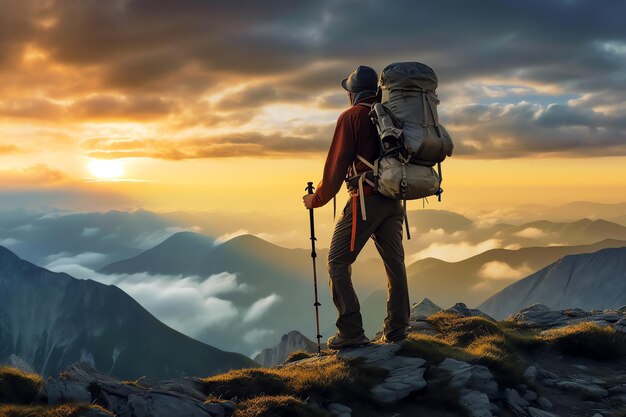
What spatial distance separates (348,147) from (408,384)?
15.2ft

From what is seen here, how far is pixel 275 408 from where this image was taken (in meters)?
8.58

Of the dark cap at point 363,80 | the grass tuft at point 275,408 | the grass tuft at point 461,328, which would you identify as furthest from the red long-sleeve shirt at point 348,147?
the grass tuft at point 461,328

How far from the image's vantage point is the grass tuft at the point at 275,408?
8.46m

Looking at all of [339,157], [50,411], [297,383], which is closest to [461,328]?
[339,157]

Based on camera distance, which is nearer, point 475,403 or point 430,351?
point 475,403

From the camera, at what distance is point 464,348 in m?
13.0

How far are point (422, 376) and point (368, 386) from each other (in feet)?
3.82

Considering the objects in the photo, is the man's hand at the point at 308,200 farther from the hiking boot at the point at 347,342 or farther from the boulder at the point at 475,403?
the boulder at the point at 475,403

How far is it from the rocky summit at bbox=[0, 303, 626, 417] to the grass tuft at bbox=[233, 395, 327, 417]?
0.02 metres

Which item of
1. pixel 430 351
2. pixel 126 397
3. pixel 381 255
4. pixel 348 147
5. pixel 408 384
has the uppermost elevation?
pixel 348 147

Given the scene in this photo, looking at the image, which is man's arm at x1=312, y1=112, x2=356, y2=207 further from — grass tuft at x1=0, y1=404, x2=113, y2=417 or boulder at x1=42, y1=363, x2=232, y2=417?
grass tuft at x1=0, y1=404, x2=113, y2=417

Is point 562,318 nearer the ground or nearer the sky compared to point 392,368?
nearer the ground

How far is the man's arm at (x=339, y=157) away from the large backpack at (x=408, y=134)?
57 cm

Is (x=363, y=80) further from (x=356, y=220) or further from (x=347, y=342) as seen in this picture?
(x=347, y=342)
